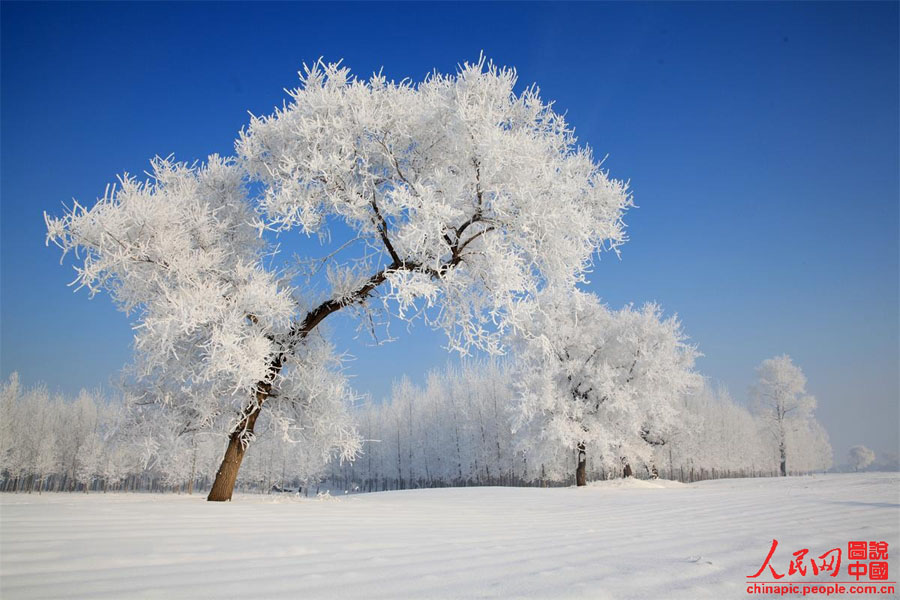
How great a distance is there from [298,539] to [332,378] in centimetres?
653

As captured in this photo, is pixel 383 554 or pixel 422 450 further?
pixel 422 450

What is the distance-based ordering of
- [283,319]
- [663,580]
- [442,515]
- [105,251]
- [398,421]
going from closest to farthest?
[663,580] < [442,515] < [105,251] < [283,319] < [398,421]

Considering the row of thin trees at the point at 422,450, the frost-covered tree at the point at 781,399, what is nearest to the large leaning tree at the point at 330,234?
the row of thin trees at the point at 422,450

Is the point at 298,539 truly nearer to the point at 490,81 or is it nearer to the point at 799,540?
the point at 799,540

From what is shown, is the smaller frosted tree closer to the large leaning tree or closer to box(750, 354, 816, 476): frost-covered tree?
box(750, 354, 816, 476): frost-covered tree

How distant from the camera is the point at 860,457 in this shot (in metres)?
85.4

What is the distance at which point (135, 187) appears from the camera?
28.7 ft

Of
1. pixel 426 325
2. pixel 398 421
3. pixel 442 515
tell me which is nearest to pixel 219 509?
pixel 442 515

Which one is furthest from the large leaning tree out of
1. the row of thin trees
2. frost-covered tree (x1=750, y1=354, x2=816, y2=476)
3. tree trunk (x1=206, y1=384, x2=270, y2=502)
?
frost-covered tree (x1=750, y1=354, x2=816, y2=476)

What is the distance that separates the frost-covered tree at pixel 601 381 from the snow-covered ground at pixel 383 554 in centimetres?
1759

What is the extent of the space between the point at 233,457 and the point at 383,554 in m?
7.46

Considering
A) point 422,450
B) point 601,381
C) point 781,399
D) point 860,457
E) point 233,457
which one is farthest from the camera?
point 860,457

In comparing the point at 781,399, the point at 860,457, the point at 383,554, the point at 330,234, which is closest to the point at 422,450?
the point at 781,399

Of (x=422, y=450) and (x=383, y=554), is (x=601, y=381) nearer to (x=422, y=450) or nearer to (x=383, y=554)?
(x=383, y=554)
